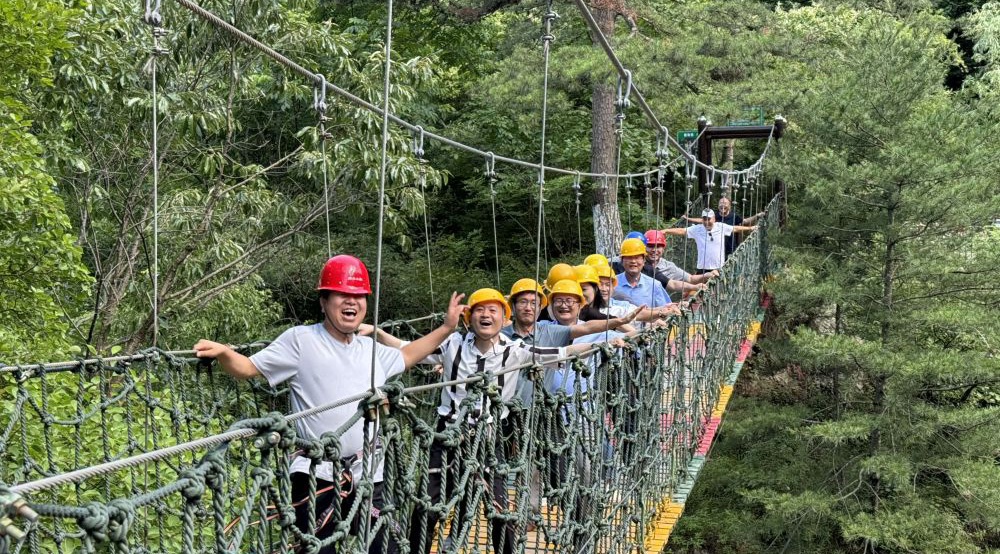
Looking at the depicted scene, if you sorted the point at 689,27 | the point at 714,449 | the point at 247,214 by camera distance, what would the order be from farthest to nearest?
the point at 714,449 → the point at 689,27 → the point at 247,214

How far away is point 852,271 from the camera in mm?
7945

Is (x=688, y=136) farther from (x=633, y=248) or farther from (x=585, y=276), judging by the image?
(x=585, y=276)

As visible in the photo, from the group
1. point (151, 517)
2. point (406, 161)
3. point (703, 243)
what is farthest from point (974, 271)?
point (151, 517)

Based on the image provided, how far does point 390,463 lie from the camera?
2008 mm

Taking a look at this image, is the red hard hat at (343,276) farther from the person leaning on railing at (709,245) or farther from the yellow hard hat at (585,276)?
the person leaning on railing at (709,245)

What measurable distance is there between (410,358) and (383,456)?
1.98 feet

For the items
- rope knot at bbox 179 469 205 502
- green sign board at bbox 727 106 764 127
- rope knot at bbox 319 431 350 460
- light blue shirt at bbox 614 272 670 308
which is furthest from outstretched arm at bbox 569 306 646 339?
green sign board at bbox 727 106 764 127

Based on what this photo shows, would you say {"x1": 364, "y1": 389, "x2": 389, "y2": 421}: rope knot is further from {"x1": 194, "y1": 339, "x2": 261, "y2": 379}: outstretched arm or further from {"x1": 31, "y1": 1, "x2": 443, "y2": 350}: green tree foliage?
{"x1": 31, "y1": 1, "x2": 443, "y2": 350}: green tree foliage

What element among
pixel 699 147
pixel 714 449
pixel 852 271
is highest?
pixel 699 147

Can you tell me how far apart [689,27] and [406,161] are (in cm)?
420

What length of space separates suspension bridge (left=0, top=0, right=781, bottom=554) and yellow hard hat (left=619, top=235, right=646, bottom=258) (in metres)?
0.30

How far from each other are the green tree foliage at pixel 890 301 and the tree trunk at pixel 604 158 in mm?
1167

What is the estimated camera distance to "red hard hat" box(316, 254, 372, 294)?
233 centimetres

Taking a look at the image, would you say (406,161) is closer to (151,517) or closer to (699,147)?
(151,517)
